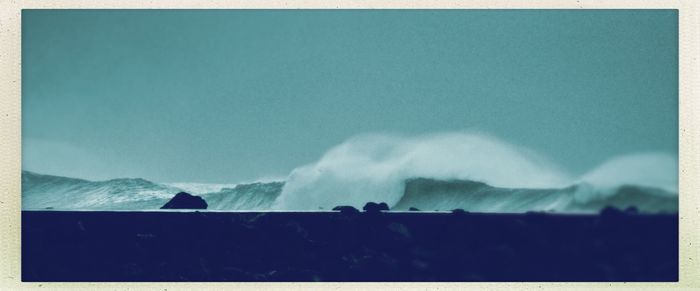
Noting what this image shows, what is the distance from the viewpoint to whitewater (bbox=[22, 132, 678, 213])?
347 cm

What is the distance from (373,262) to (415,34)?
3.76ft

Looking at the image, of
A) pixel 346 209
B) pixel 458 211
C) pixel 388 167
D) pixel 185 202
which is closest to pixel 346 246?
pixel 346 209

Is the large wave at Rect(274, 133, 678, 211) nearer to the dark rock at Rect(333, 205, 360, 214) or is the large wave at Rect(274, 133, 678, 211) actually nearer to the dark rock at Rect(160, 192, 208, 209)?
the dark rock at Rect(333, 205, 360, 214)

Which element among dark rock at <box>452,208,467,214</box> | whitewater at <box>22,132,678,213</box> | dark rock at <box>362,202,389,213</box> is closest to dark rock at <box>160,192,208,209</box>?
whitewater at <box>22,132,678,213</box>

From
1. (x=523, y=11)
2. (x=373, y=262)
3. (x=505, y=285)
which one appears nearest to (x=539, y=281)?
(x=505, y=285)

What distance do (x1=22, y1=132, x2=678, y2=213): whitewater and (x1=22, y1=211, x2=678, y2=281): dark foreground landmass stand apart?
0.06 meters

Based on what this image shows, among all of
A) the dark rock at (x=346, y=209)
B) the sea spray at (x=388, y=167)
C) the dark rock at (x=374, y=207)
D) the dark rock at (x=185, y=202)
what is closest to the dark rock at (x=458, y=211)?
the sea spray at (x=388, y=167)

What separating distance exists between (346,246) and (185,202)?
830 millimetres

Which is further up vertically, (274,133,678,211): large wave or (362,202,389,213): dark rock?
(274,133,678,211): large wave

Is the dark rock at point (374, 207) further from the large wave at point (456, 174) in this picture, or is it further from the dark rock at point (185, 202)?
the dark rock at point (185, 202)

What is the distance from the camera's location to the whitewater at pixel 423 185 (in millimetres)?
3471

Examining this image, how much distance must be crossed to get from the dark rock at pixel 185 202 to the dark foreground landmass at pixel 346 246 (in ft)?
0.15

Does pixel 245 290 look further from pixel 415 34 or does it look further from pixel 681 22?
pixel 681 22

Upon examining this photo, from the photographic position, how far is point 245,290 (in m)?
3.58
